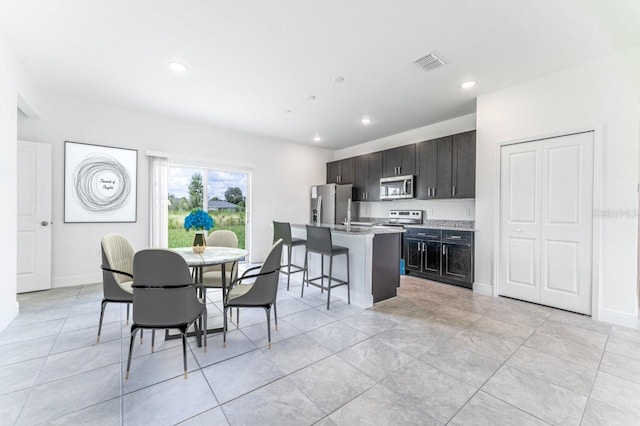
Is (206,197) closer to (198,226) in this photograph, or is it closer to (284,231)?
(284,231)

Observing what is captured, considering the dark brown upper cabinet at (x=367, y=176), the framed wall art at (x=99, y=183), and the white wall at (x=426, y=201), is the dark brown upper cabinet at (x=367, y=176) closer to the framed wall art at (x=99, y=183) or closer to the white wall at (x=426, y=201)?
the white wall at (x=426, y=201)

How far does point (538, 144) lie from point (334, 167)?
4.29 m

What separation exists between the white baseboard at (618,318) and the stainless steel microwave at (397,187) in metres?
2.89

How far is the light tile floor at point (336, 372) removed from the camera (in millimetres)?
1538

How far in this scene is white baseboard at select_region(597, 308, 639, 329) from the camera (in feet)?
8.85

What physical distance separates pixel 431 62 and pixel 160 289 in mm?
3359

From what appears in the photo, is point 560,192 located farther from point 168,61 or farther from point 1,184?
point 1,184

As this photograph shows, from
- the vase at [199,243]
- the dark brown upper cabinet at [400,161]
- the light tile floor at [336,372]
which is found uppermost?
the dark brown upper cabinet at [400,161]

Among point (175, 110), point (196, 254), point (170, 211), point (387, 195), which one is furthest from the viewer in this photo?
point (387, 195)

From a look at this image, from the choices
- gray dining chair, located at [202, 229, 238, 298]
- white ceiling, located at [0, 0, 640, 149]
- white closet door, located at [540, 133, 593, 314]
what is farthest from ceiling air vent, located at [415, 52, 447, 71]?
gray dining chair, located at [202, 229, 238, 298]

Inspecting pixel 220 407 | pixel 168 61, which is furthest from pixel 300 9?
pixel 220 407

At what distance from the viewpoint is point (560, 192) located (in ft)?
10.4

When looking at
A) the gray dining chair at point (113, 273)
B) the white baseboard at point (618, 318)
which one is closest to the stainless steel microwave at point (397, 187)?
the white baseboard at point (618, 318)

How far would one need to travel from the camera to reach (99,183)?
415cm
